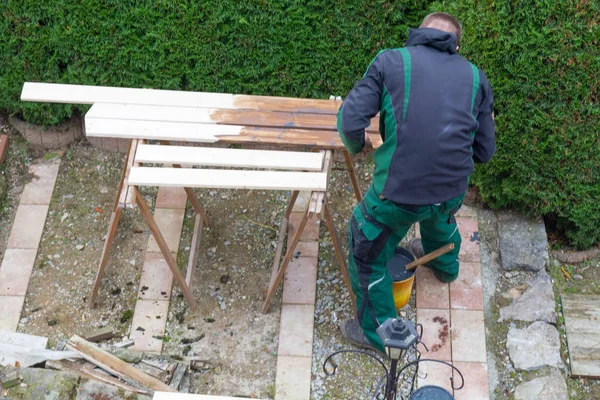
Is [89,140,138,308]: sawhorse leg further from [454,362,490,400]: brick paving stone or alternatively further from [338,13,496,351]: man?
[454,362,490,400]: brick paving stone

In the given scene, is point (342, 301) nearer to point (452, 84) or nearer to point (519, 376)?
point (519, 376)

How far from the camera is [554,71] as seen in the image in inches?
217

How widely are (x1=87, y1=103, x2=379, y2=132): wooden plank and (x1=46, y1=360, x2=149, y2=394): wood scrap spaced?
66.4 inches

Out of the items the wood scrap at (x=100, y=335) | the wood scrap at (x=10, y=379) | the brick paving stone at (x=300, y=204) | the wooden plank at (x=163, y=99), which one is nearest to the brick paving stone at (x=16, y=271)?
the wood scrap at (x=100, y=335)

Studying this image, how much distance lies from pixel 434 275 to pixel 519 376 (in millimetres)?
983

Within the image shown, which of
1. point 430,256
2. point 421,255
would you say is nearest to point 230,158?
point 430,256

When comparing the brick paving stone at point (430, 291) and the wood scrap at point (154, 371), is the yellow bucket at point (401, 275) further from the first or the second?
the wood scrap at point (154, 371)

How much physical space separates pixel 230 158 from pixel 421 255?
70.8 inches

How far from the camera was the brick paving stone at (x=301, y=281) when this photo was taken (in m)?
5.81

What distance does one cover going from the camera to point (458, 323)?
560 cm

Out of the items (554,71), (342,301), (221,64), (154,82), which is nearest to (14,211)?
(154,82)

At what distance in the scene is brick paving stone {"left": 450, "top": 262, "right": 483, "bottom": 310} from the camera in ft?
18.7

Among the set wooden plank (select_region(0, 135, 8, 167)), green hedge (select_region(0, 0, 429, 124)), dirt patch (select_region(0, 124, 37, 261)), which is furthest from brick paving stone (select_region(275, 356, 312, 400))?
wooden plank (select_region(0, 135, 8, 167))

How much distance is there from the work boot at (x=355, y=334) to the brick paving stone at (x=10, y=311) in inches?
97.4
